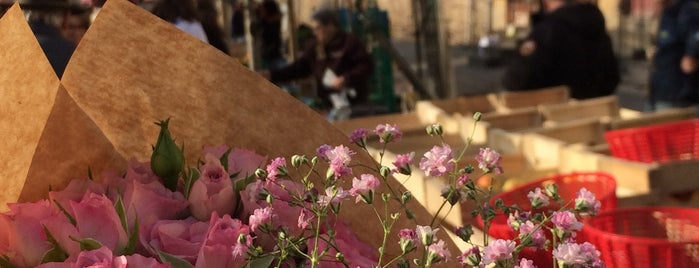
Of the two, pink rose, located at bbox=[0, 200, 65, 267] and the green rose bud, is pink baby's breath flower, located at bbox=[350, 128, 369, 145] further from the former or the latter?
pink rose, located at bbox=[0, 200, 65, 267]

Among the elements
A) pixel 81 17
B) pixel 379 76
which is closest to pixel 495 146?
pixel 81 17

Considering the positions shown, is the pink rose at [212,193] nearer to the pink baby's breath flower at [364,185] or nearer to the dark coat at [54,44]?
the pink baby's breath flower at [364,185]

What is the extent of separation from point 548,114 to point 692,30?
6.88ft

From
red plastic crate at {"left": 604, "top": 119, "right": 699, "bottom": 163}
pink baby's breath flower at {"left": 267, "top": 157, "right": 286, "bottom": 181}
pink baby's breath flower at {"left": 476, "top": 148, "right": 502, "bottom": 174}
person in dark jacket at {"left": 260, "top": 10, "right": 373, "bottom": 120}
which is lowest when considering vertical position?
person in dark jacket at {"left": 260, "top": 10, "right": 373, "bottom": 120}

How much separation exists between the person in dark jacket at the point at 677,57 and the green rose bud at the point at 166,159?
14.4ft

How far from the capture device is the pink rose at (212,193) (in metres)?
1.10

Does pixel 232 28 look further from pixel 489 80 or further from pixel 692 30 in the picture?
pixel 692 30

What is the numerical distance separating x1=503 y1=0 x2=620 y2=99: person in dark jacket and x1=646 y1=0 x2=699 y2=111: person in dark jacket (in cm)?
49

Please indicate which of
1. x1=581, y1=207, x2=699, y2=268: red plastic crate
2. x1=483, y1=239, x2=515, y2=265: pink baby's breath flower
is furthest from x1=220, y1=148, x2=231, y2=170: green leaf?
x1=581, y1=207, x2=699, y2=268: red plastic crate

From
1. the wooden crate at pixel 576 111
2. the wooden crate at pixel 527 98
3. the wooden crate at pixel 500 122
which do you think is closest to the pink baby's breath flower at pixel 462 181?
the wooden crate at pixel 500 122

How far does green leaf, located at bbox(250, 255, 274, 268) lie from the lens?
98cm

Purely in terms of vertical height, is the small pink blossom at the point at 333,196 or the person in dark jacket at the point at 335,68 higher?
the small pink blossom at the point at 333,196

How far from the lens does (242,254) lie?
3.05ft

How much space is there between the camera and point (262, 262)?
0.99 metres
